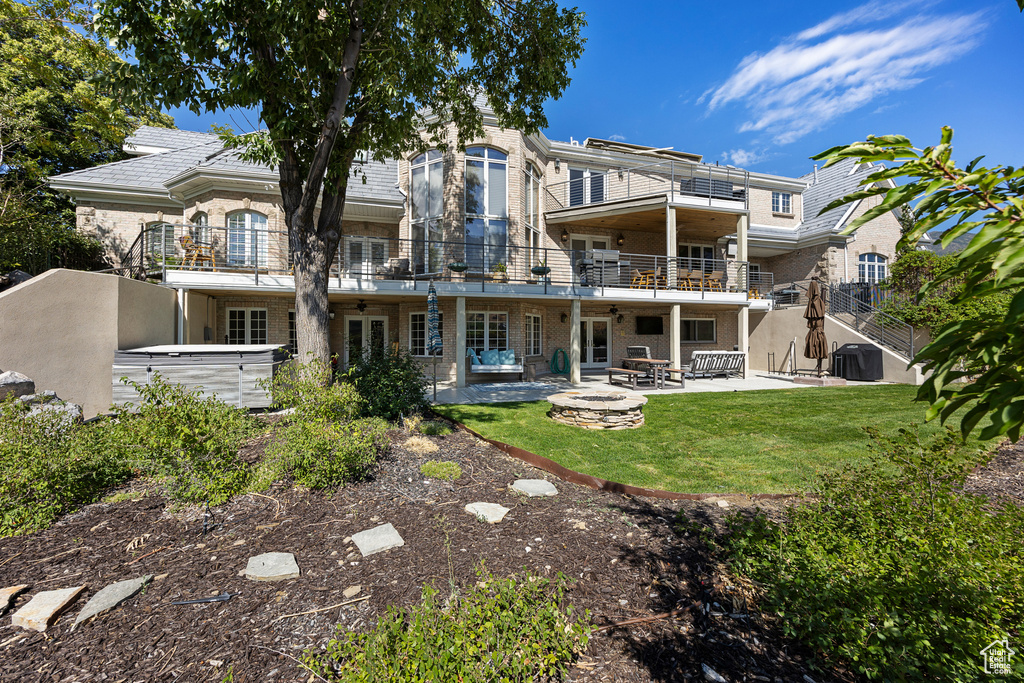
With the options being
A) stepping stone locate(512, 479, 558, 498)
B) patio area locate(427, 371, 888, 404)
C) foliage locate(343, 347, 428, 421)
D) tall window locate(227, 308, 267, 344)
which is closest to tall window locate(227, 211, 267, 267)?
Result: tall window locate(227, 308, 267, 344)

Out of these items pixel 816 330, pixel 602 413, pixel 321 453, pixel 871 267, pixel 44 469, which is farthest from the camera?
pixel 871 267

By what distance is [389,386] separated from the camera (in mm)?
7586

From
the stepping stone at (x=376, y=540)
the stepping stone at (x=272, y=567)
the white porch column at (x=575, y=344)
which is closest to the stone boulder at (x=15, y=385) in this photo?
the stepping stone at (x=272, y=567)

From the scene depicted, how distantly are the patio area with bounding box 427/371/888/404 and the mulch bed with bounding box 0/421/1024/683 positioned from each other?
6.38m

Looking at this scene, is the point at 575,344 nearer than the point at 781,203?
Yes

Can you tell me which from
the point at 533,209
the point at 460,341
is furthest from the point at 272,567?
Answer: the point at 533,209

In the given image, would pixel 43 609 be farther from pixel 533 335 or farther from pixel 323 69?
pixel 533 335

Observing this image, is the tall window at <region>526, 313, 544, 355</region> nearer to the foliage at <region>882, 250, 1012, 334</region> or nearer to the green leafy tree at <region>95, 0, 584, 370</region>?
the green leafy tree at <region>95, 0, 584, 370</region>

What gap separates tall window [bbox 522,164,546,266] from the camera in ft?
52.1

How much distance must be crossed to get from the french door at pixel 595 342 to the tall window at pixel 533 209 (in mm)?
3558

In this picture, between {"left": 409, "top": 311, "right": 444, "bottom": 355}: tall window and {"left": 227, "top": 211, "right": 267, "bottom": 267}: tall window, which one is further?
{"left": 409, "top": 311, "right": 444, "bottom": 355}: tall window

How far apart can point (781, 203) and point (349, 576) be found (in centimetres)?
2547

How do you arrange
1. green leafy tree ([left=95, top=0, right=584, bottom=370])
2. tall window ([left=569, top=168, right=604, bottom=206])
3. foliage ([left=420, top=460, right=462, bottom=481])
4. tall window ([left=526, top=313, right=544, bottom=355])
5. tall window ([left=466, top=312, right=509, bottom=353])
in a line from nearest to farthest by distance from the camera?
foliage ([left=420, top=460, right=462, bottom=481]) → green leafy tree ([left=95, top=0, right=584, bottom=370]) → tall window ([left=466, top=312, right=509, bottom=353]) → tall window ([left=526, top=313, right=544, bottom=355]) → tall window ([left=569, top=168, right=604, bottom=206])

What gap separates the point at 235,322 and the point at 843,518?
16578 mm
